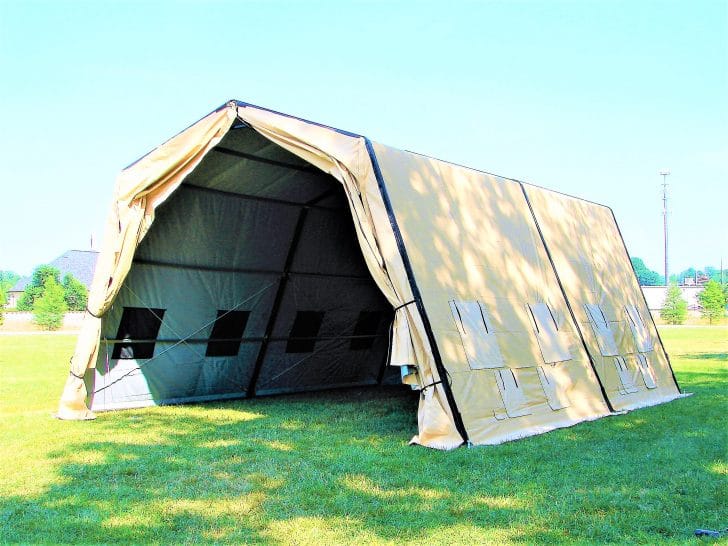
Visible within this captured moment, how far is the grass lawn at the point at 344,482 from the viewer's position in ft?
14.2

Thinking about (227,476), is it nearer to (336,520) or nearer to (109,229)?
(336,520)

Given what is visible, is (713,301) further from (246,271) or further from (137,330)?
(137,330)

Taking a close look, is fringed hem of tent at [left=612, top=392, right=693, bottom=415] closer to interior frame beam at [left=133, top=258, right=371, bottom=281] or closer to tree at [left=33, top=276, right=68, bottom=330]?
interior frame beam at [left=133, top=258, right=371, bottom=281]

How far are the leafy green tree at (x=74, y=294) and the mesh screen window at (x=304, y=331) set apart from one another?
1666 inches

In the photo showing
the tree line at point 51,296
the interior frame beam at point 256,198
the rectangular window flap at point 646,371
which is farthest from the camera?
the tree line at point 51,296

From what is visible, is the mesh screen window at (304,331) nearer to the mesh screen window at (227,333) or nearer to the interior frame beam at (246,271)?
the interior frame beam at (246,271)

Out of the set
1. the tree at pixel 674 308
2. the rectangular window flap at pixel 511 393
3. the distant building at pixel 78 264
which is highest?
the distant building at pixel 78 264

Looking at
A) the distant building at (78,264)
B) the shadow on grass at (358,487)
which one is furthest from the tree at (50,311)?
the shadow on grass at (358,487)

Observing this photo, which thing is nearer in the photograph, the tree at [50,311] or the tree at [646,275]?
the tree at [50,311]

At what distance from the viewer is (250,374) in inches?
451

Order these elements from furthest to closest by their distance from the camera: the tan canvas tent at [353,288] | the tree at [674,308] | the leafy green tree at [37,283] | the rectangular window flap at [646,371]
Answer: the leafy green tree at [37,283] → the tree at [674,308] → the rectangular window flap at [646,371] → the tan canvas tent at [353,288]

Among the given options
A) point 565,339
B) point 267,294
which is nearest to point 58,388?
point 267,294

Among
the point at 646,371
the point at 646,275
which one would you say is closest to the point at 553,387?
the point at 646,371

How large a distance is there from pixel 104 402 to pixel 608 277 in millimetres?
8453
